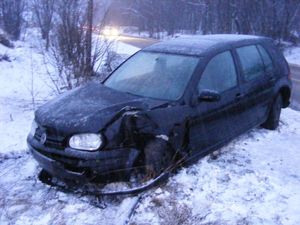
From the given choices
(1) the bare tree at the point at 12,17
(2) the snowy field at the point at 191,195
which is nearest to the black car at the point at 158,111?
(2) the snowy field at the point at 191,195

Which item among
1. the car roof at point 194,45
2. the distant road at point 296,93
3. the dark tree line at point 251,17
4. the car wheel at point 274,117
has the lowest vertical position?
the distant road at point 296,93

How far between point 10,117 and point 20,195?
121 inches

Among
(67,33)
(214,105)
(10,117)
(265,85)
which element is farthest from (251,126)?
(67,33)

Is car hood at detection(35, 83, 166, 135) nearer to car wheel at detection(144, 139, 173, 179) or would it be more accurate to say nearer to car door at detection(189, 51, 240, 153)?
car wheel at detection(144, 139, 173, 179)

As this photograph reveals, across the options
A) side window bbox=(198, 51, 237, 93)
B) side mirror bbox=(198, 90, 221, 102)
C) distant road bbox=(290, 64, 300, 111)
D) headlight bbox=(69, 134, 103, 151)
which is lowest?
distant road bbox=(290, 64, 300, 111)

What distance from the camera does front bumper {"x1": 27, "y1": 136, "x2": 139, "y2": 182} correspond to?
398cm

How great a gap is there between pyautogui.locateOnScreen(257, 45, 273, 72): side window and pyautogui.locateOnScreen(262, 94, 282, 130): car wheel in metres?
0.64

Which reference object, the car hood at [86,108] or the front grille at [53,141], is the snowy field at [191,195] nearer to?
the front grille at [53,141]

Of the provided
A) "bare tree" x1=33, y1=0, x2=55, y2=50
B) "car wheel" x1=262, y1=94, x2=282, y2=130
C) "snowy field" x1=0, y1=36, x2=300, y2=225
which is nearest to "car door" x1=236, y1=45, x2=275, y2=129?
"car wheel" x1=262, y1=94, x2=282, y2=130

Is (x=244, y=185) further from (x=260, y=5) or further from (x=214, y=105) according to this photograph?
(x=260, y=5)

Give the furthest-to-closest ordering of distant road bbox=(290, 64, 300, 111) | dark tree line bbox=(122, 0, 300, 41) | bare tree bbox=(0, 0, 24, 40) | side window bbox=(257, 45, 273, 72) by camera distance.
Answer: dark tree line bbox=(122, 0, 300, 41) < bare tree bbox=(0, 0, 24, 40) < distant road bbox=(290, 64, 300, 111) < side window bbox=(257, 45, 273, 72)

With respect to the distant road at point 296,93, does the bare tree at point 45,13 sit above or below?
above

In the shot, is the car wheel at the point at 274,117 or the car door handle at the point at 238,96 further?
the car wheel at the point at 274,117

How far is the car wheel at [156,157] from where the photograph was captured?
4.33 meters
